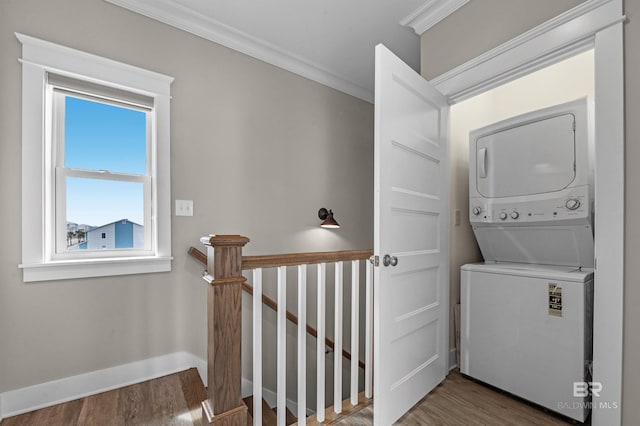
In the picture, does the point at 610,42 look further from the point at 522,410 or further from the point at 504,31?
the point at 522,410

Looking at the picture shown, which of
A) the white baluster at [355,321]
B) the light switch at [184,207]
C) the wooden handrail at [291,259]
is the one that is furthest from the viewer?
the light switch at [184,207]

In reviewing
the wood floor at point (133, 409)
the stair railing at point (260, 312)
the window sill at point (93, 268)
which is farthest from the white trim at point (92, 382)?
the stair railing at point (260, 312)

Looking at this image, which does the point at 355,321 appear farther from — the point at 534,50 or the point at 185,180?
the point at 534,50

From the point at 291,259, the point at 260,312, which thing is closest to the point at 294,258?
the point at 291,259

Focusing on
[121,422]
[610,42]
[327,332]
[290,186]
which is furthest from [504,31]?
[121,422]

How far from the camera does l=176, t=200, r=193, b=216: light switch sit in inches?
84.6

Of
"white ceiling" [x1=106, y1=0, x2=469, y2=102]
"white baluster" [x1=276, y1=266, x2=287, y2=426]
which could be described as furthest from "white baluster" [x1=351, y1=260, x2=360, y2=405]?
"white ceiling" [x1=106, y1=0, x2=469, y2=102]

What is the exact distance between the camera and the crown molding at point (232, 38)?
6.72ft

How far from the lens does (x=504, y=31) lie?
5.77 ft

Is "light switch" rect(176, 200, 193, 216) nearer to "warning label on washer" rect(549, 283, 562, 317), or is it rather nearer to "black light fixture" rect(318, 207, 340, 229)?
"black light fixture" rect(318, 207, 340, 229)

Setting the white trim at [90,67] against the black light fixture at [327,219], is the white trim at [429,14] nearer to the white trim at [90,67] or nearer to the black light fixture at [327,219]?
the black light fixture at [327,219]

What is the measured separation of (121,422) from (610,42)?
2966 mm

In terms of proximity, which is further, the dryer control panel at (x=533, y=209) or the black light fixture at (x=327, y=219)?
the black light fixture at (x=327, y=219)

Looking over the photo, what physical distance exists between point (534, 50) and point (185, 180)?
89.9 inches
